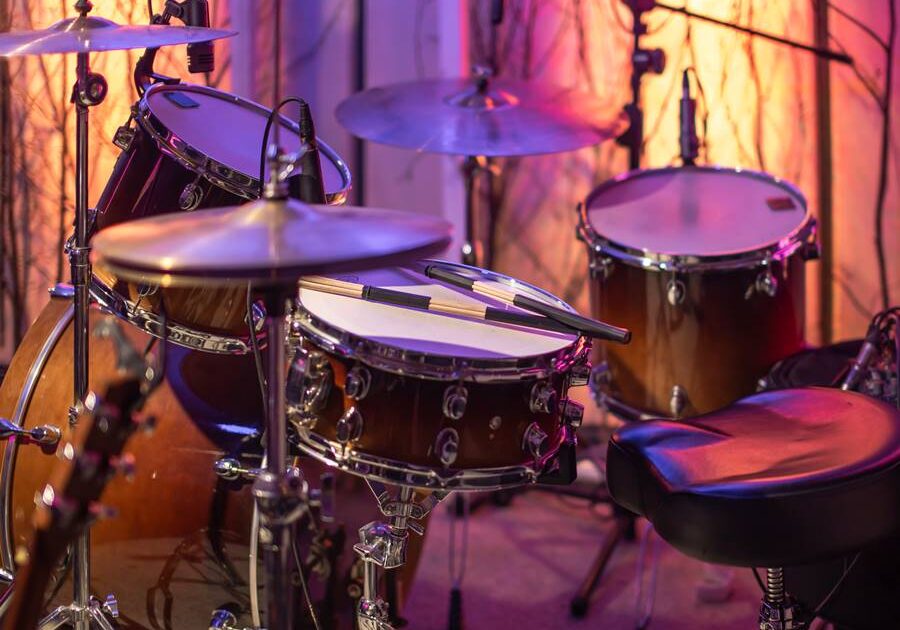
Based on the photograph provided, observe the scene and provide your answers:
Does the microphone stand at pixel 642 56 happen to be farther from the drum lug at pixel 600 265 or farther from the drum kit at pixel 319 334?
the drum lug at pixel 600 265

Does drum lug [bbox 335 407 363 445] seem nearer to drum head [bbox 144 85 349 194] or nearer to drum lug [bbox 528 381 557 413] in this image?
drum lug [bbox 528 381 557 413]

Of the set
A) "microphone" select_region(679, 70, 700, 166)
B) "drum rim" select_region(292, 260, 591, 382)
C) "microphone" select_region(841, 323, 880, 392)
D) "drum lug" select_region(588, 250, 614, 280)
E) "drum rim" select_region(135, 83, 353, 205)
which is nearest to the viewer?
"drum rim" select_region(292, 260, 591, 382)

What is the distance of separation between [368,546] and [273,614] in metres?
0.39

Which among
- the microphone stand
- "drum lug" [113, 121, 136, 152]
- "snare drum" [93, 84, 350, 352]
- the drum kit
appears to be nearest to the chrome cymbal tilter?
the drum kit

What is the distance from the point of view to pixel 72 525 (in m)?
1.07

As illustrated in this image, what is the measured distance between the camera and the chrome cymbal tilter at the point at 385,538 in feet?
5.38

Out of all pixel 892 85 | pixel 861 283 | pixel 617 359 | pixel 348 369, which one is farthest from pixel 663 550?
pixel 348 369

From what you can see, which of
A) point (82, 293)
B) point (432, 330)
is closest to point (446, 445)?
point (432, 330)

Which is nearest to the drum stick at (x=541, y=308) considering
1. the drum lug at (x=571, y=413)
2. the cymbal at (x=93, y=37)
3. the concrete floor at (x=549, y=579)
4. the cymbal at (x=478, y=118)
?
the drum lug at (x=571, y=413)

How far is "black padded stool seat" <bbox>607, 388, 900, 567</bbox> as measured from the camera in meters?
1.37

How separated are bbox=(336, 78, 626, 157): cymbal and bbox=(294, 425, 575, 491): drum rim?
1.03 metres

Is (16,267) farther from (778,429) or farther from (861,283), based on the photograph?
(861,283)

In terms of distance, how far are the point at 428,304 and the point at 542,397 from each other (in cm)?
21

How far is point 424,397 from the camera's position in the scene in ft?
4.96
